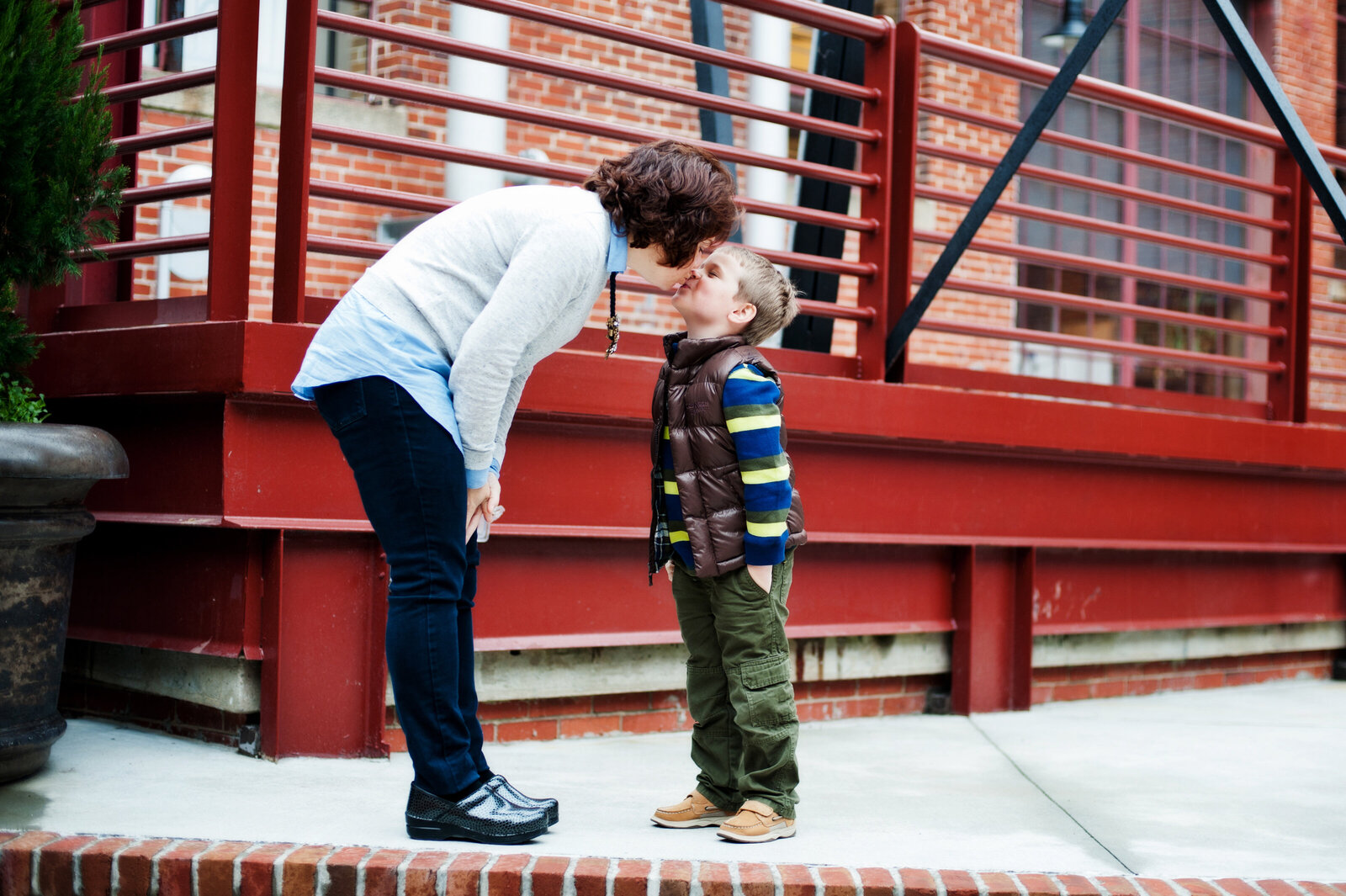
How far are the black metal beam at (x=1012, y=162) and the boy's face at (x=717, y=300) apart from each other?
5.87 ft

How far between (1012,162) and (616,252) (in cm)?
260

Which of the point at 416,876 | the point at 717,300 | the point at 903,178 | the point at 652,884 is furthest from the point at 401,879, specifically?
the point at 903,178

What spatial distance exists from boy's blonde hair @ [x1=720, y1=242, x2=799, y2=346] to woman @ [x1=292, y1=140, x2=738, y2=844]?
12.3 inches

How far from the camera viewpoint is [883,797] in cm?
364

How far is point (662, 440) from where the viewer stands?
3234 millimetres

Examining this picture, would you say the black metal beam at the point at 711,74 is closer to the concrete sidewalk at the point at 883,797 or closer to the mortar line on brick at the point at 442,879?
the concrete sidewalk at the point at 883,797

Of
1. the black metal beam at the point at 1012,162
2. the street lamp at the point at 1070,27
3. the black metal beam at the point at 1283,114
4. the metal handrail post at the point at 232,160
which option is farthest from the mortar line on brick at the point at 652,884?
the street lamp at the point at 1070,27

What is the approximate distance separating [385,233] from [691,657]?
6.47m

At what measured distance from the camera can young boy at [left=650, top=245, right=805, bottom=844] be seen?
9.88 ft

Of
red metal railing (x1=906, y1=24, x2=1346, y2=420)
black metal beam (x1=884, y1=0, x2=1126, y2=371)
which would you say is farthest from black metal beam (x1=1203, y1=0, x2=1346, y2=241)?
red metal railing (x1=906, y1=24, x2=1346, y2=420)

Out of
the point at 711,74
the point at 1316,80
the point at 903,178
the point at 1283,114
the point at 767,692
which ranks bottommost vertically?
the point at 767,692

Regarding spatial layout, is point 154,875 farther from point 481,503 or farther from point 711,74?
point 711,74

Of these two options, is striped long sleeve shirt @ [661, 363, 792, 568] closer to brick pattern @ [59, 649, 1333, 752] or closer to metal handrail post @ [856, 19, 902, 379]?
brick pattern @ [59, 649, 1333, 752]

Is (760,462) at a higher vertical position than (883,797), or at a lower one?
higher
